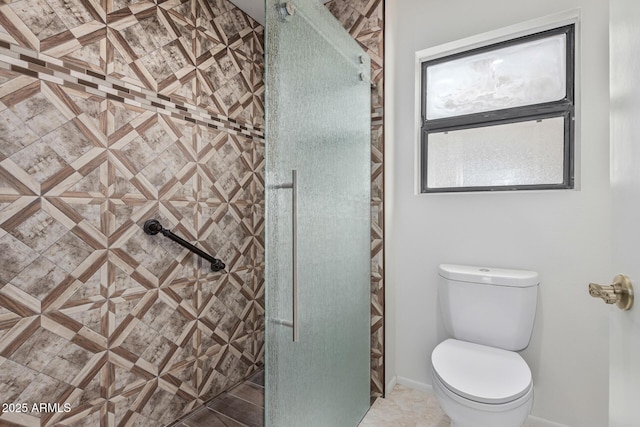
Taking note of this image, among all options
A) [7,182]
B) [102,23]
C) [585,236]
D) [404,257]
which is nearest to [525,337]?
[585,236]

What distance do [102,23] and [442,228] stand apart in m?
2.04

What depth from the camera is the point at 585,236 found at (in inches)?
61.8

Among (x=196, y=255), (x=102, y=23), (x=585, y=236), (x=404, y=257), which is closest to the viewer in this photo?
(x=102, y=23)

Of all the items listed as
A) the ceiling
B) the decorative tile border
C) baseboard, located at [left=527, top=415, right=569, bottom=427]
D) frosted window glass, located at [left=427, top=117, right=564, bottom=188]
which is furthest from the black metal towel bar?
baseboard, located at [left=527, top=415, right=569, bottom=427]

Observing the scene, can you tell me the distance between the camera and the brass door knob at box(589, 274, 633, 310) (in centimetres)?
64

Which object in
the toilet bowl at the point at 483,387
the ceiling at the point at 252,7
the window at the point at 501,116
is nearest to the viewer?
the toilet bowl at the point at 483,387

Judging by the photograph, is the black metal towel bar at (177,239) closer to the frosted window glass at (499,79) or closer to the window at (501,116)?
the window at (501,116)

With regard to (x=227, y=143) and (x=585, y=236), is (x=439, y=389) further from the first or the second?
(x=227, y=143)

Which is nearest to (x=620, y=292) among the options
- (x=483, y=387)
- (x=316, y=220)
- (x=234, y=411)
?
(x=483, y=387)

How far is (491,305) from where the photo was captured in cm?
162

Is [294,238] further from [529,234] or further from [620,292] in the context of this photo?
[529,234]

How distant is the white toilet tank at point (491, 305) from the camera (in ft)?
5.18

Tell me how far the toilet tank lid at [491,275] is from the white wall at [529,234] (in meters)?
0.09

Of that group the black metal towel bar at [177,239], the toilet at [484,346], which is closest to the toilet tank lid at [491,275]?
the toilet at [484,346]
